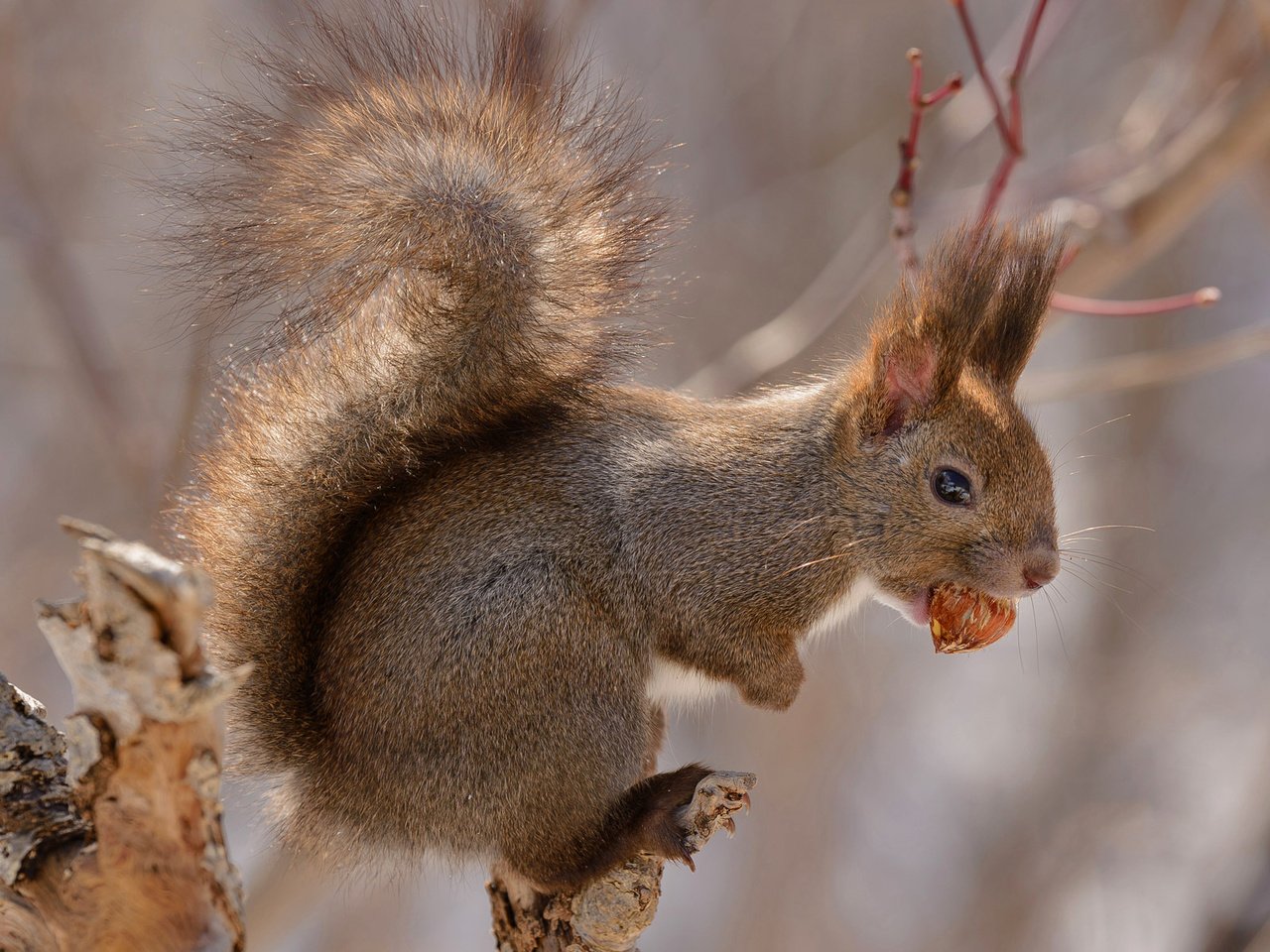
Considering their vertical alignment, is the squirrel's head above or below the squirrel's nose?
above

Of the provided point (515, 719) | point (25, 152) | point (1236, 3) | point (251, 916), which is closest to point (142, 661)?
point (515, 719)

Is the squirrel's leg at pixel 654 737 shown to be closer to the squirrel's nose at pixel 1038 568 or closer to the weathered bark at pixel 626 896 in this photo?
the weathered bark at pixel 626 896

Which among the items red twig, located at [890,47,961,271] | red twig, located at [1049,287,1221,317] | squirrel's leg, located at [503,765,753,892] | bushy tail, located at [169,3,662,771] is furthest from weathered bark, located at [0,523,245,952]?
red twig, located at [1049,287,1221,317]

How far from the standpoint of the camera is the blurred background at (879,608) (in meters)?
5.92

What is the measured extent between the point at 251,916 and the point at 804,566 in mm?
2340

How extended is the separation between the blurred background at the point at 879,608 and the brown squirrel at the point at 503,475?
2.32 metres

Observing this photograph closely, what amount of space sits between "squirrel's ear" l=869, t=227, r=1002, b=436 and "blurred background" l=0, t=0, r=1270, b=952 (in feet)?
7.29

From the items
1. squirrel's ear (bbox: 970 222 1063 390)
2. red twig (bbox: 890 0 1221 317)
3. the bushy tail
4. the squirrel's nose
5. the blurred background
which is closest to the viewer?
the bushy tail

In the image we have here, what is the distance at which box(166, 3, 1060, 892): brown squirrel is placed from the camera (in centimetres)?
252

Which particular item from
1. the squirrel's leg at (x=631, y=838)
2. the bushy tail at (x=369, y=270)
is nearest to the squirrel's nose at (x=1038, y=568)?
the squirrel's leg at (x=631, y=838)

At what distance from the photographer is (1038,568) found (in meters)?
2.72

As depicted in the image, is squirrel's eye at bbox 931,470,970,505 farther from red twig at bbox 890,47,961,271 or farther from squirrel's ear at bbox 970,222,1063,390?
red twig at bbox 890,47,961,271

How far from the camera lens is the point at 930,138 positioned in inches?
282

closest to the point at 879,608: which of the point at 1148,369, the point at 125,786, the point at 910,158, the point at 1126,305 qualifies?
the point at 1148,369
